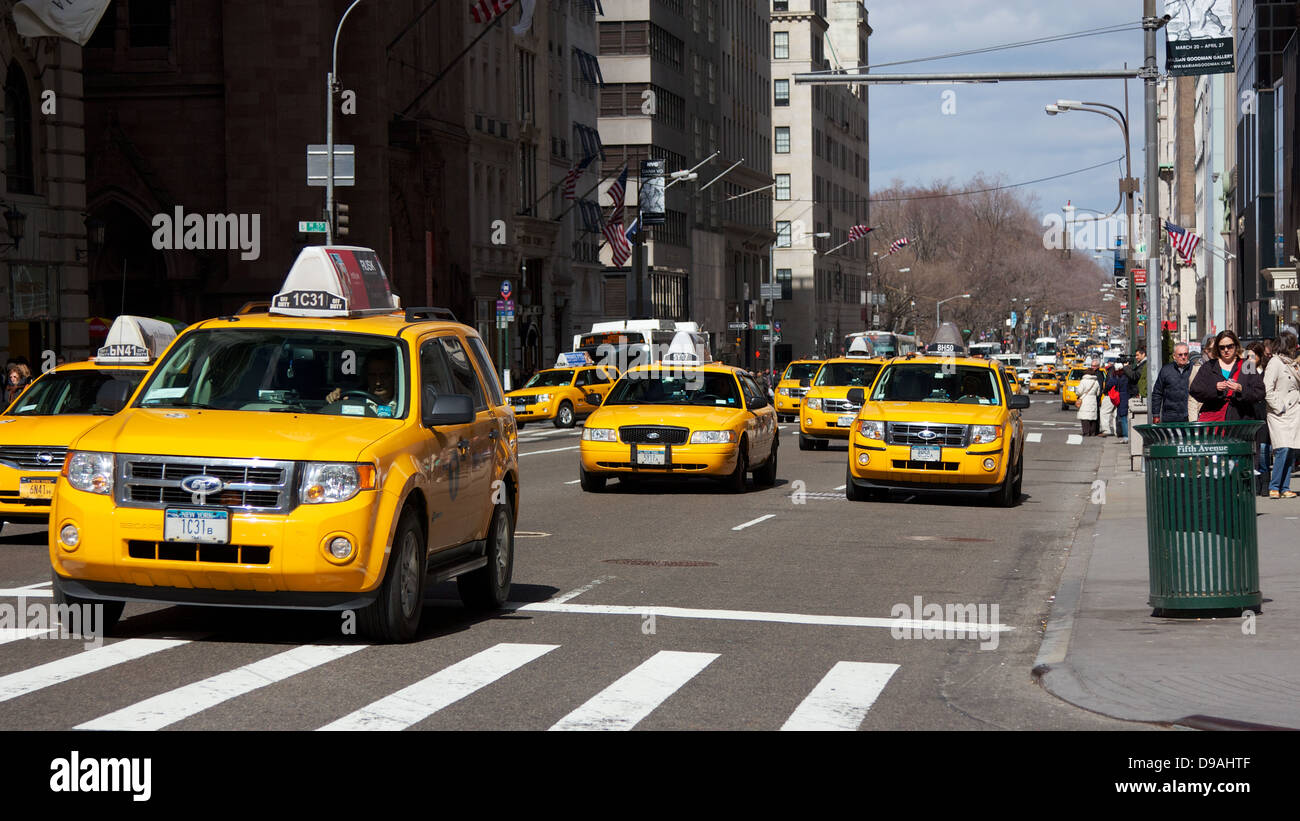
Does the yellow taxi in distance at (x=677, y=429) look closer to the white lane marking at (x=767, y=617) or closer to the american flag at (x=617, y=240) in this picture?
the white lane marking at (x=767, y=617)

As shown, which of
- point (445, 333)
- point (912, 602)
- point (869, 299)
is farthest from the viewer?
point (869, 299)

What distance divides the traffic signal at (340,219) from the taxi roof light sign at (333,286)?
21.2 meters

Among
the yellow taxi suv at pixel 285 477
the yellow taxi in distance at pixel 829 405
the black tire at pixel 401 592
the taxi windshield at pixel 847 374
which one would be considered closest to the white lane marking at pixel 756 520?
the yellow taxi suv at pixel 285 477

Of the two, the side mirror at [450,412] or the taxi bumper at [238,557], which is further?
the side mirror at [450,412]

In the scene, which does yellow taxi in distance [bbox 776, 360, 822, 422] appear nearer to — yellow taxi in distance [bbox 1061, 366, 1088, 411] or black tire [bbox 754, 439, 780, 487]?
yellow taxi in distance [bbox 1061, 366, 1088, 411]

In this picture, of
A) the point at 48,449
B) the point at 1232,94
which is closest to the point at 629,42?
the point at 1232,94

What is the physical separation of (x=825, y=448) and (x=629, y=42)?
57.9 meters

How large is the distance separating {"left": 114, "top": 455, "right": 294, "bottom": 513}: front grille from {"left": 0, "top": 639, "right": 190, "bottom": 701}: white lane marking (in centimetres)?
83

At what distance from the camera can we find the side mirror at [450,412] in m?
11.0

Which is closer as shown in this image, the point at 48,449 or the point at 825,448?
the point at 48,449

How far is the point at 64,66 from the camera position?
121 ft

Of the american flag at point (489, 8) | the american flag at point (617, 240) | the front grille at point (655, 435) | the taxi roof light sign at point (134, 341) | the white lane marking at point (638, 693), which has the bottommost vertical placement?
the white lane marking at point (638, 693)

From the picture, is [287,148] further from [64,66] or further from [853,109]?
[853,109]

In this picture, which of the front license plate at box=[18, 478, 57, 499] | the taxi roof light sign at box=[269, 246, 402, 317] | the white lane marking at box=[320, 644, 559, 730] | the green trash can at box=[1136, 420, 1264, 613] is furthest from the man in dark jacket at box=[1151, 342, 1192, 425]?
the white lane marking at box=[320, 644, 559, 730]
